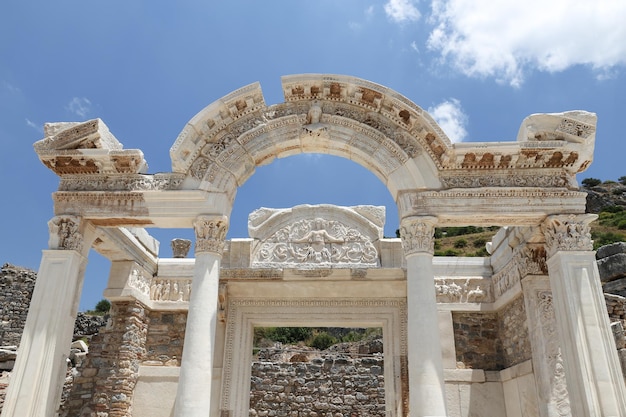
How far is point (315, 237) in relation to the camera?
10.8m

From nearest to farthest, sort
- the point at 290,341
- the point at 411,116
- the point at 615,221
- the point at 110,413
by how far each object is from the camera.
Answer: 1. the point at 411,116
2. the point at 110,413
3. the point at 290,341
4. the point at 615,221

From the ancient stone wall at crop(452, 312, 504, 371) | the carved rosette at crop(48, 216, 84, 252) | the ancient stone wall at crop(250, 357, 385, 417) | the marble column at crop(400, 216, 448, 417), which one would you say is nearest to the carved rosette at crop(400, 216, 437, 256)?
the marble column at crop(400, 216, 448, 417)

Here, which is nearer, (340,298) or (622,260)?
(340,298)

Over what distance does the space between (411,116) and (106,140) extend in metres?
5.09

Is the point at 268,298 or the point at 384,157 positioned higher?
the point at 384,157

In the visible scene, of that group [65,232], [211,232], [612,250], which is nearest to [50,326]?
[65,232]

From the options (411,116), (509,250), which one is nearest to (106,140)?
(411,116)

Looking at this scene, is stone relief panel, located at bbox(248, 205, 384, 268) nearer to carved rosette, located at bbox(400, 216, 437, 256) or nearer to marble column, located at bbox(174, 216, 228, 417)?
carved rosette, located at bbox(400, 216, 437, 256)

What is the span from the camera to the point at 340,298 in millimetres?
10508

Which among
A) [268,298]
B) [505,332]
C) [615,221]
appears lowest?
[505,332]

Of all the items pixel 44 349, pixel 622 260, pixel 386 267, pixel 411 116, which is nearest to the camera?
pixel 44 349

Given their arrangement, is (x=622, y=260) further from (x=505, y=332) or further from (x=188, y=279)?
(x=188, y=279)

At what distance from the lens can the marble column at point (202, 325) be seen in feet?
21.8

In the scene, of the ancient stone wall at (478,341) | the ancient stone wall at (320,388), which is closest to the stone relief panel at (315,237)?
the ancient stone wall at (478,341)
